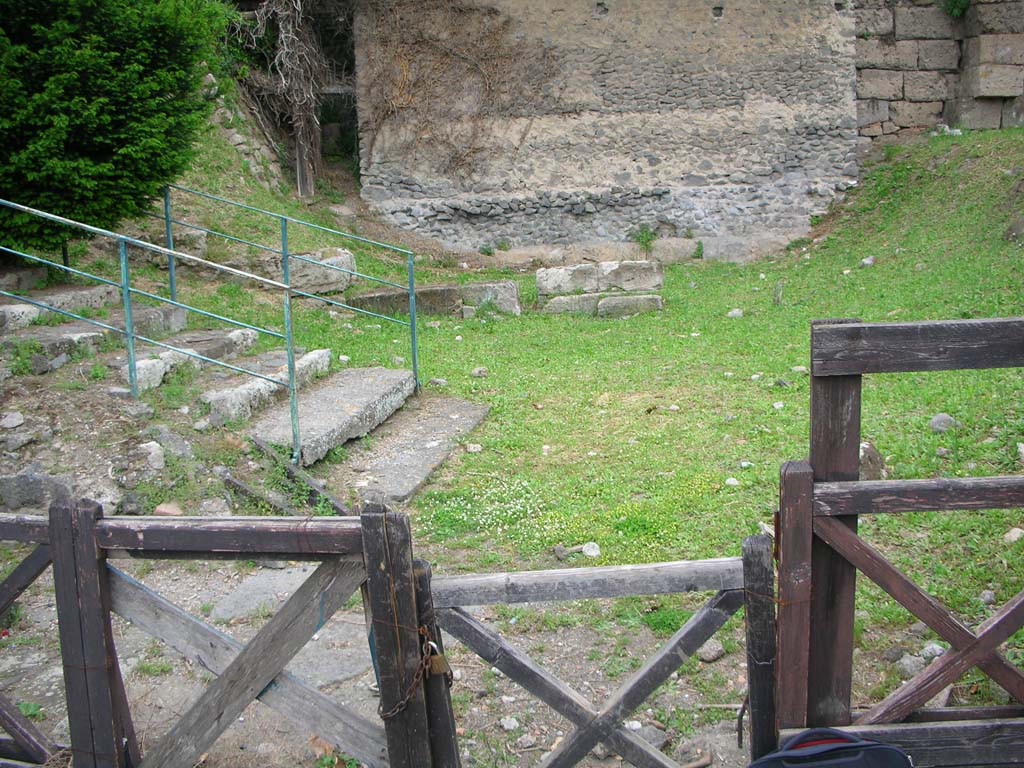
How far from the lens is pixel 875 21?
47.8ft

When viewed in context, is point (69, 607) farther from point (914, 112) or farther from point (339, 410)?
point (914, 112)

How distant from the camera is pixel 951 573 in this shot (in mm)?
4020

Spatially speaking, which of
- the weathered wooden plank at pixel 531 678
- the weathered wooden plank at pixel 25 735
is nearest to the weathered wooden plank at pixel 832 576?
the weathered wooden plank at pixel 531 678

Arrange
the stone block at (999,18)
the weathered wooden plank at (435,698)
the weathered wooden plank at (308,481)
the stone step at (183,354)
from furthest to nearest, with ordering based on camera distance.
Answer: the stone block at (999,18), the stone step at (183,354), the weathered wooden plank at (308,481), the weathered wooden plank at (435,698)

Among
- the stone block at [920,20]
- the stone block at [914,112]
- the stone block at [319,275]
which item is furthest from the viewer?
the stone block at [914,112]

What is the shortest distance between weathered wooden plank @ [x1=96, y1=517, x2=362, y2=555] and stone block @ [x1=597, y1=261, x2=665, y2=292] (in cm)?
890

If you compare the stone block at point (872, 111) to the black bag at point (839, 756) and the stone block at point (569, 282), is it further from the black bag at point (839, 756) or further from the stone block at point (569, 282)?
the black bag at point (839, 756)

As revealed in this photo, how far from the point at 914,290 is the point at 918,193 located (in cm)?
419

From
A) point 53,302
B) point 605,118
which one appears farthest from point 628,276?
point 53,302

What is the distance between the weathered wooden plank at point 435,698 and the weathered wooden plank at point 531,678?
4cm

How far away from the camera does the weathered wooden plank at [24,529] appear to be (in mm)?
2558

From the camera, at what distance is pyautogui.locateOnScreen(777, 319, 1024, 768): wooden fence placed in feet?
7.94

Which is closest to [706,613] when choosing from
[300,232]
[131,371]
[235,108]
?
[131,371]

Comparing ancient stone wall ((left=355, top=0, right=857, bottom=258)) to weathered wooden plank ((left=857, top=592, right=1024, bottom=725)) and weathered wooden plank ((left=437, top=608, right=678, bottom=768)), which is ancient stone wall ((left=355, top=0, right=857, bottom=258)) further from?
weathered wooden plank ((left=437, top=608, right=678, bottom=768))
